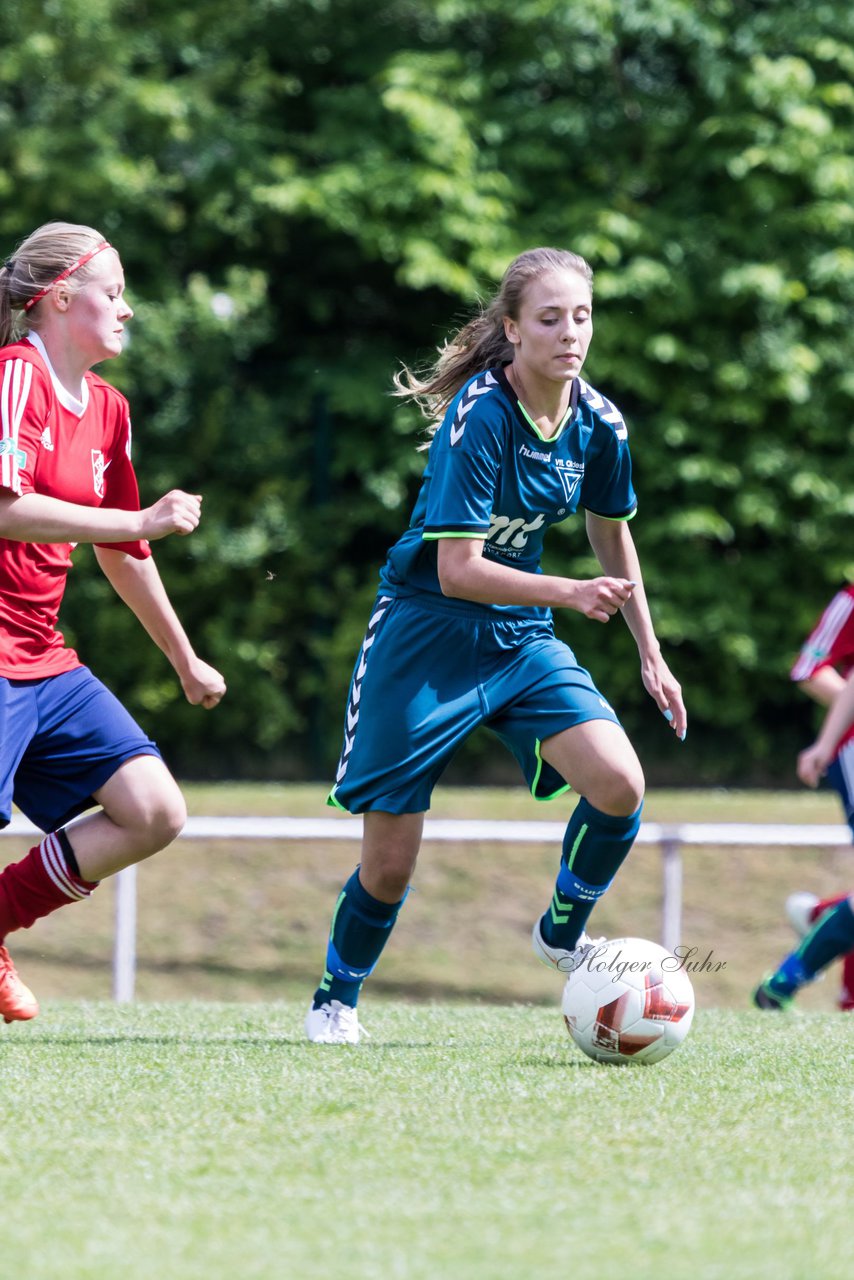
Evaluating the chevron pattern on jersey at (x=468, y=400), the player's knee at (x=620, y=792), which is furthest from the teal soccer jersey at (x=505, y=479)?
the player's knee at (x=620, y=792)

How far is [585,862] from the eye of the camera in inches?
181

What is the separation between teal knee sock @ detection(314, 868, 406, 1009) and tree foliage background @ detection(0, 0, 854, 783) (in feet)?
28.8

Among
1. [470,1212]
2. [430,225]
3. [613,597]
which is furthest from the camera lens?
[430,225]

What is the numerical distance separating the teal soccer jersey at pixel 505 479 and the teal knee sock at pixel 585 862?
23.9 inches

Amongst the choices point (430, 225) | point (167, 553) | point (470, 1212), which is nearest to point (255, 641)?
point (167, 553)

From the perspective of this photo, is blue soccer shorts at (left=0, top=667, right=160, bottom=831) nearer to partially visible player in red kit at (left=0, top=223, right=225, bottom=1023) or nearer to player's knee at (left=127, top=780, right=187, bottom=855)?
partially visible player in red kit at (left=0, top=223, right=225, bottom=1023)

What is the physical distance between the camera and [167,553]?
13.6 m

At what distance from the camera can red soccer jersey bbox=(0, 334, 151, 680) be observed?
4324 mm

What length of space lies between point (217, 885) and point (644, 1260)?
758 centimetres

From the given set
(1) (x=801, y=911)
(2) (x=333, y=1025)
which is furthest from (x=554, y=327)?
(1) (x=801, y=911)

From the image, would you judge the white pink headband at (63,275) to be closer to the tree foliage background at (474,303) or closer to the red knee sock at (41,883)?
the red knee sock at (41,883)

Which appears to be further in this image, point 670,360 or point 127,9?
point 127,9

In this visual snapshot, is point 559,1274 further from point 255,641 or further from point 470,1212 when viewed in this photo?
point 255,641

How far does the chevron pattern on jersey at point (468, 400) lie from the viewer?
4.49 m
